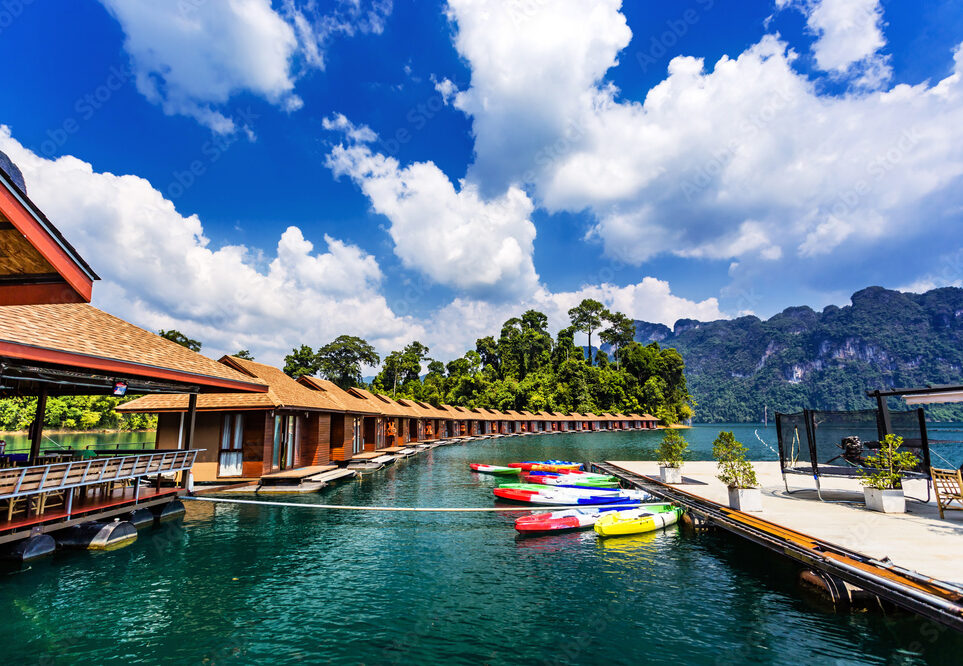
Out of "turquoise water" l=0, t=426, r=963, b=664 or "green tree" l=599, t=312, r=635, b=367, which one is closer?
"turquoise water" l=0, t=426, r=963, b=664

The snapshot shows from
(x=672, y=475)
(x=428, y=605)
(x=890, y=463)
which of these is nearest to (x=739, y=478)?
(x=890, y=463)

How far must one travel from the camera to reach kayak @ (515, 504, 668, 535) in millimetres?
A: 14727

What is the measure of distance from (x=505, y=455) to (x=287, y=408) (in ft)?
78.6

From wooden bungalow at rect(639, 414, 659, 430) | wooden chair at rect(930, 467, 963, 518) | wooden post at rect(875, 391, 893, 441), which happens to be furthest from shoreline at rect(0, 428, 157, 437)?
wooden bungalow at rect(639, 414, 659, 430)

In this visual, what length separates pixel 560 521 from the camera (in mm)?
15141

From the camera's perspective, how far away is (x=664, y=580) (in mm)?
10445

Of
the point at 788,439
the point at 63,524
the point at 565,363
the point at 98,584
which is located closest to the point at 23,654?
the point at 98,584

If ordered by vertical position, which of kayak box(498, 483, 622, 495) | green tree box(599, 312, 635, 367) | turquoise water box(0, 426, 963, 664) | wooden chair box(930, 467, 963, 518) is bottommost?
turquoise water box(0, 426, 963, 664)

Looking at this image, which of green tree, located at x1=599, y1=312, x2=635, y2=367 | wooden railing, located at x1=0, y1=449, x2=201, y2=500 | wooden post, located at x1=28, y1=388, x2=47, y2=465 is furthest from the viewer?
green tree, located at x1=599, y1=312, x2=635, y2=367

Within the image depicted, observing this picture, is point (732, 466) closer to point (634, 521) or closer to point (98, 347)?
point (634, 521)

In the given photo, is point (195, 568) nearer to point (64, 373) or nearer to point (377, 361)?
point (64, 373)

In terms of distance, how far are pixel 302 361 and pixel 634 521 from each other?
10785 centimetres

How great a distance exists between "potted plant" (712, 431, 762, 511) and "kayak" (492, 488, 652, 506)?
14.3 feet

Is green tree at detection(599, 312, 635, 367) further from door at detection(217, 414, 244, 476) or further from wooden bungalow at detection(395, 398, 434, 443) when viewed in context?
door at detection(217, 414, 244, 476)
